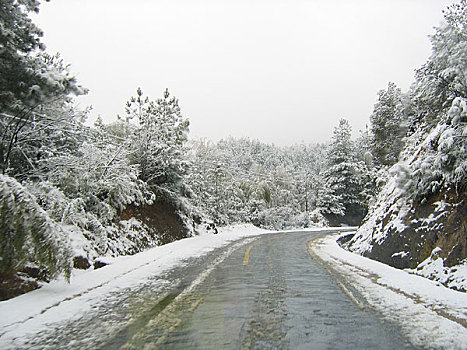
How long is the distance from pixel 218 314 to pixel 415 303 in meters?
3.15

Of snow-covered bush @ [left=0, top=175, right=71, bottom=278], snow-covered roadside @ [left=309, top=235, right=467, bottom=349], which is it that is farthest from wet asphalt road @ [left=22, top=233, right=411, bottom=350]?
snow-covered bush @ [left=0, top=175, right=71, bottom=278]

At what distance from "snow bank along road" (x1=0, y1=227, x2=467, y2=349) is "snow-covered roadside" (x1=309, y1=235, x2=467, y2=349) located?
0.07ft

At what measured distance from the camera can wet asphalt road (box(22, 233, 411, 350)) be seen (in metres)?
3.58

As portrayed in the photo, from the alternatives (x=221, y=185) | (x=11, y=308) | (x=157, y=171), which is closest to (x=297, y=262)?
(x=11, y=308)

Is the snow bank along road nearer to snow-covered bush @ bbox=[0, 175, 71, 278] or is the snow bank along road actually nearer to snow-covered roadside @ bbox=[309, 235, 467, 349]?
snow-covered roadside @ bbox=[309, 235, 467, 349]

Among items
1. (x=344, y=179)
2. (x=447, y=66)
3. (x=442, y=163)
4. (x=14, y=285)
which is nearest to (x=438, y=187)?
(x=442, y=163)

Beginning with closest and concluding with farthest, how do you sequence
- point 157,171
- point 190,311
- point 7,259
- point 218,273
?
1. point 190,311
2. point 7,259
3. point 218,273
4. point 157,171

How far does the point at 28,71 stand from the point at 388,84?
3931 cm

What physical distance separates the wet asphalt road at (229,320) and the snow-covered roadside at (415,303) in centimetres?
28

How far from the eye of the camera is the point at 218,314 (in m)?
4.57

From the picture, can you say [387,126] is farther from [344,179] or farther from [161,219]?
[161,219]

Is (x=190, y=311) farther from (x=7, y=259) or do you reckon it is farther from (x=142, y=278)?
(x=7, y=259)

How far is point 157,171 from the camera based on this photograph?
18734 millimetres

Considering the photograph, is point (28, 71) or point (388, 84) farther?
point (388, 84)
